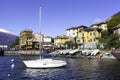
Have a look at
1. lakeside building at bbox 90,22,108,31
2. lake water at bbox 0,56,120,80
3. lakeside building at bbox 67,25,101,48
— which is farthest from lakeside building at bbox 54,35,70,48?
lake water at bbox 0,56,120,80

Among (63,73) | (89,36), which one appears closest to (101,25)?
(89,36)

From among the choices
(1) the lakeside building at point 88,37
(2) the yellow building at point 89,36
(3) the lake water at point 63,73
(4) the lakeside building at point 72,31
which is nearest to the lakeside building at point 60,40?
(4) the lakeside building at point 72,31

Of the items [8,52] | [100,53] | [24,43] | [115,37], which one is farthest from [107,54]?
[24,43]

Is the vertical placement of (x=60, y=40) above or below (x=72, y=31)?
below

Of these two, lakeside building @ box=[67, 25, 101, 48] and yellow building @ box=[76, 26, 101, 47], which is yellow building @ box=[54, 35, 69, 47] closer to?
lakeside building @ box=[67, 25, 101, 48]

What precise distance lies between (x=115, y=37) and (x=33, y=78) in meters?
70.6

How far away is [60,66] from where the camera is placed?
185ft

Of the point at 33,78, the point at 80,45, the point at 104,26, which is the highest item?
the point at 104,26

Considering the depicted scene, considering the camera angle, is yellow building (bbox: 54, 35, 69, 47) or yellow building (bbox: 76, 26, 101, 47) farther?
yellow building (bbox: 54, 35, 69, 47)

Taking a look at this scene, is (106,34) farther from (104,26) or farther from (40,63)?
(40,63)

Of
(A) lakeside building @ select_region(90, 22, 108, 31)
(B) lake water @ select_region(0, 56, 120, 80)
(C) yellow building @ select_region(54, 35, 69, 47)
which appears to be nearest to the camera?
(B) lake water @ select_region(0, 56, 120, 80)

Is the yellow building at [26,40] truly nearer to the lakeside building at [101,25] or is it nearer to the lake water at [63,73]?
the lakeside building at [101,25]

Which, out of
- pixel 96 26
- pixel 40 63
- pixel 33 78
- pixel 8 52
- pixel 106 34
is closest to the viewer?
pixel 33 78

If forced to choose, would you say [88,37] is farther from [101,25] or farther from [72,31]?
[72,31]
